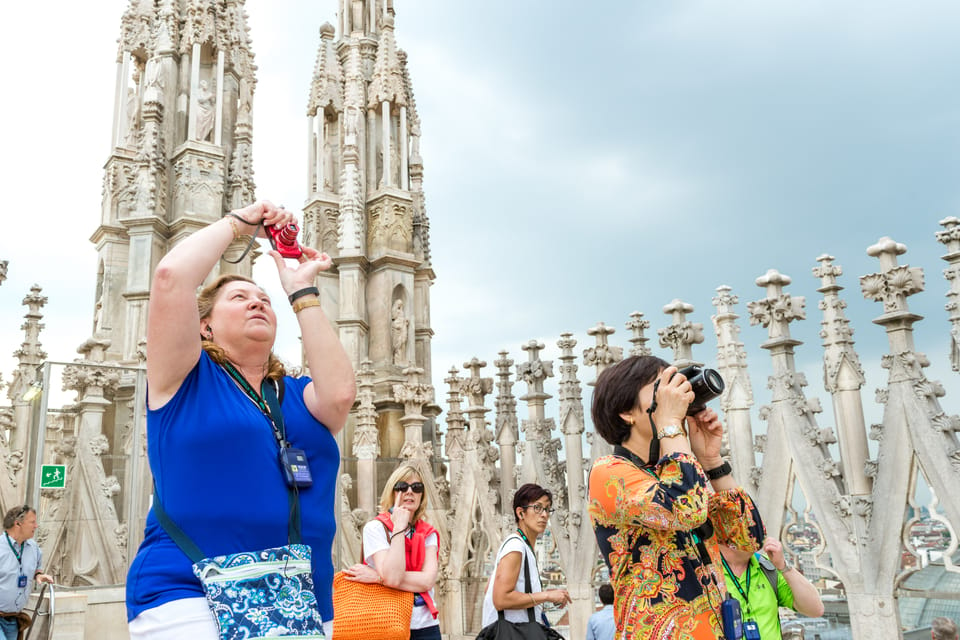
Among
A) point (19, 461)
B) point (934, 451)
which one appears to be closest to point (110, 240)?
point (19, 461)

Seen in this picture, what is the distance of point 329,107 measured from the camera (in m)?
18.2

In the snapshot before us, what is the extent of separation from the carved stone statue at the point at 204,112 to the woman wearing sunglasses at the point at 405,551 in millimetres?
10346

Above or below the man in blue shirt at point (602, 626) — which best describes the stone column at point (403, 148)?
above

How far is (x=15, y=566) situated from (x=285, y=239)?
5.17m

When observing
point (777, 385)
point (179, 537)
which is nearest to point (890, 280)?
point (777, 385)

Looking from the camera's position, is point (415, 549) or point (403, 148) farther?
point (403, 148)

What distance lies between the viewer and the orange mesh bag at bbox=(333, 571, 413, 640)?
3777 mm

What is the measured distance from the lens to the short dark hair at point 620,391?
246 centimetres

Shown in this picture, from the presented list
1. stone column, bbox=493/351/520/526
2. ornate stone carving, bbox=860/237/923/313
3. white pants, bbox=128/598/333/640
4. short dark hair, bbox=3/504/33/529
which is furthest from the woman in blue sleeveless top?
stone column, bbox=493/351/520/526

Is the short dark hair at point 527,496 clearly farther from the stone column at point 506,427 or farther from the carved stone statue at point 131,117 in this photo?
the carved stone statue at point 131,117

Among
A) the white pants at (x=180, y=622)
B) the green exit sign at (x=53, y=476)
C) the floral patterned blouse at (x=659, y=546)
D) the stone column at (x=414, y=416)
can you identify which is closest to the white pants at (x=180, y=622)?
the white pants at (x=180, y=622)

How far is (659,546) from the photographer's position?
7.48ft

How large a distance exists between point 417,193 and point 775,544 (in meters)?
17.2

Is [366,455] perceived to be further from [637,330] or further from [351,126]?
[351,126]
